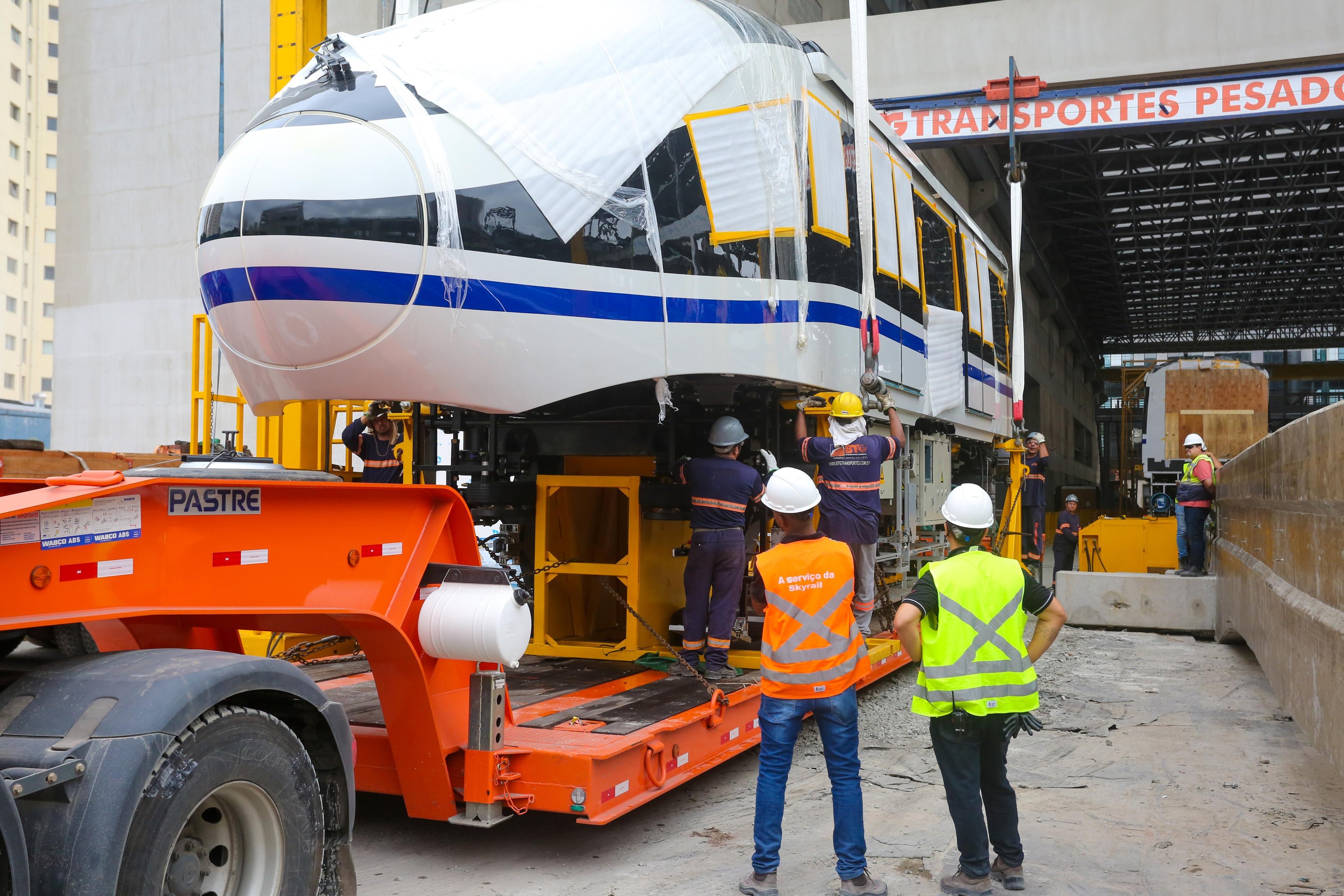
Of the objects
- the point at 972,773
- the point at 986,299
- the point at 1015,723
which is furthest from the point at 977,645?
the point at 986,299

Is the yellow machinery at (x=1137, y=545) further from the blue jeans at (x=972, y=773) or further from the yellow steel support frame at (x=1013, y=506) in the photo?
the blue jeans at (x=972, y=773)

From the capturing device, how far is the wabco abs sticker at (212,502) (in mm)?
3127

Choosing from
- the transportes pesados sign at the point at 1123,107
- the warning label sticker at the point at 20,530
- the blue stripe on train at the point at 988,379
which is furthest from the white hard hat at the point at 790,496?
the transportes pesados sign at the point at 1123,107

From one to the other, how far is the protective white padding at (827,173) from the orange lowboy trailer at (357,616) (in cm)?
265

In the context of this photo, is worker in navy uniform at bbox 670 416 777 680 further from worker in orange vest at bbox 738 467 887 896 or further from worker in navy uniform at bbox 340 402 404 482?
worker in navy uniform at bbox 340 402 404 482

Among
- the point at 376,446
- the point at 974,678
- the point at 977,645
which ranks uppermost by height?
the point at 376,446

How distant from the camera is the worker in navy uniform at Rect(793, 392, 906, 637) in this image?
6598 millimetres

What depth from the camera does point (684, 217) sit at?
521 cm

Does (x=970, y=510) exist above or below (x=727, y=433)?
below

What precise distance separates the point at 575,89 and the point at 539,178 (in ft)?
1.75

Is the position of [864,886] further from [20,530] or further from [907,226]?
[907,226]

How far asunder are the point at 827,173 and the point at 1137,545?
11076 millimetres

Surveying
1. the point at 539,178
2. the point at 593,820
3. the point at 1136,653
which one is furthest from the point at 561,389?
the point at 1136,653

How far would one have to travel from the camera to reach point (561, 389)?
4766 millimetres
